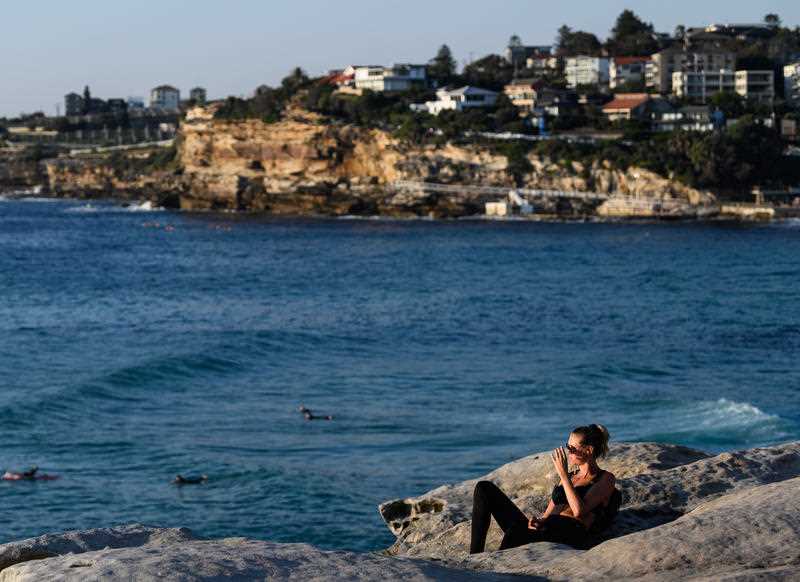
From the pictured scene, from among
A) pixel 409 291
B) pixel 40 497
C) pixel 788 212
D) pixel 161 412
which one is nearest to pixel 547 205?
pixel 788 212

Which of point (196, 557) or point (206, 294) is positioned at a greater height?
point (196, 557)

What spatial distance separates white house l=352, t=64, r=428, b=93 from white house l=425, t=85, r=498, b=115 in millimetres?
7728

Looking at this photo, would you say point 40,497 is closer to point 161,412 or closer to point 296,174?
point 161,412

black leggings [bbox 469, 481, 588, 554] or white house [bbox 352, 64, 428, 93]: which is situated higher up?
white house [bbox 352, 64, 428, 93]

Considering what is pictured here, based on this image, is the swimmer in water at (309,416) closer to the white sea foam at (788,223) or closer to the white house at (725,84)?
the white sea foam at (788,223)

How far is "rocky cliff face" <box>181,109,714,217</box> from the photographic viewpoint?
313 ft

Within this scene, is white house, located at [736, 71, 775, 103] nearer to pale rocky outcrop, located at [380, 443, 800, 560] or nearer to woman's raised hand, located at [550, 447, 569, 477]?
pale rocky outcrop, located at [380, 443, 800, 560]

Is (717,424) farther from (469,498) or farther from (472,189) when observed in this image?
(472,189)

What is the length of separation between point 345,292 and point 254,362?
693 inches

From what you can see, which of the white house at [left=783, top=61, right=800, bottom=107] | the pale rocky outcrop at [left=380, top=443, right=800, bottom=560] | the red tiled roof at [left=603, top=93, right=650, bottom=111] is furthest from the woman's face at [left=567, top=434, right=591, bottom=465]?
the white house at [left=783, top=61, right=800, bottom=107]

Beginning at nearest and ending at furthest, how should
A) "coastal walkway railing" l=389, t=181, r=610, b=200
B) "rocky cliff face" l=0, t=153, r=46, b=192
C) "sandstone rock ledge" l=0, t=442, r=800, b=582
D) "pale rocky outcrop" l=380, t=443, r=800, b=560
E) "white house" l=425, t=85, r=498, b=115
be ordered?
"sandstone rock ledge" l=0, t=442, r=800, b=582
"pale rocky outcrop" l=380, t=443, r=800, b=560
"coastal walkway railing" l=389, t=181, r=610, b=200
"white house" l=425, t=85, r=498, b=115
"rocky cliff face" l=0, t=153, r=46, b=192

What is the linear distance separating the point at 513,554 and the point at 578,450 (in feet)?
3.44

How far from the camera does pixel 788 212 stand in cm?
8812

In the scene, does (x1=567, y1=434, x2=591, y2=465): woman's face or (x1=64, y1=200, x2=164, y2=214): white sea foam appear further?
(x1=64, y1=200, x2=164, y2=214): white sea foam
